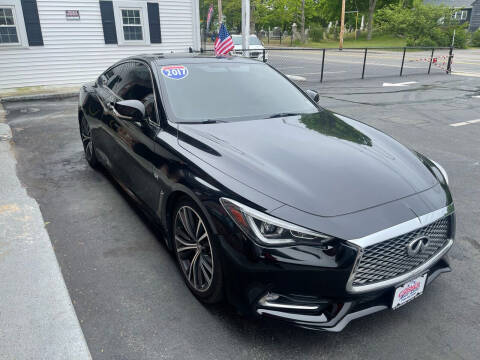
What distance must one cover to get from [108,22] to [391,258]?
519 inches

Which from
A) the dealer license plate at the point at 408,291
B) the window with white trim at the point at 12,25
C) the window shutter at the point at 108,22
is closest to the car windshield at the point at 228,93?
the dealer license plate at the point at 408,291

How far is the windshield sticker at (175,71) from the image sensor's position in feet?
11.8

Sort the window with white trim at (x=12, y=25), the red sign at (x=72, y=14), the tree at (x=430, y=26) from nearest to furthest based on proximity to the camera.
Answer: the window with white trim at (x=12, y=25) → the red sign at (x=72, y=14) → the tree at (x=430, y=26)

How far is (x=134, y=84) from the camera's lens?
3945 millimetres

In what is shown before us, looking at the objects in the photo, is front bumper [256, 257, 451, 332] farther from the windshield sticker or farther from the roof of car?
the roof of car

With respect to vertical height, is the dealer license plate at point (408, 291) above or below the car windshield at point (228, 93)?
below

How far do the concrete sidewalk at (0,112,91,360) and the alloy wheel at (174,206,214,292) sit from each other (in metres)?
0.79

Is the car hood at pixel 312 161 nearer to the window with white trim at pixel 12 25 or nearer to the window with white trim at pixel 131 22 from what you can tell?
the window with white trim at pixel 12 25

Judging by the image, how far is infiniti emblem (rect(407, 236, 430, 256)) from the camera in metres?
2.30

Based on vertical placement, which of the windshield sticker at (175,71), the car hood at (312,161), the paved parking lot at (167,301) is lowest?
the paved parking lot at (167,301)

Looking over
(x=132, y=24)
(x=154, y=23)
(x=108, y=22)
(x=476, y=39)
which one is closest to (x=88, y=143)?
(x=108, y=22)

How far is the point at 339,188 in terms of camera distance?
244 cm

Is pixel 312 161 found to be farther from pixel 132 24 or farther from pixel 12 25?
pixel 132 24

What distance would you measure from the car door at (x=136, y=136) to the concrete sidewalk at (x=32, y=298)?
0.92 metres
